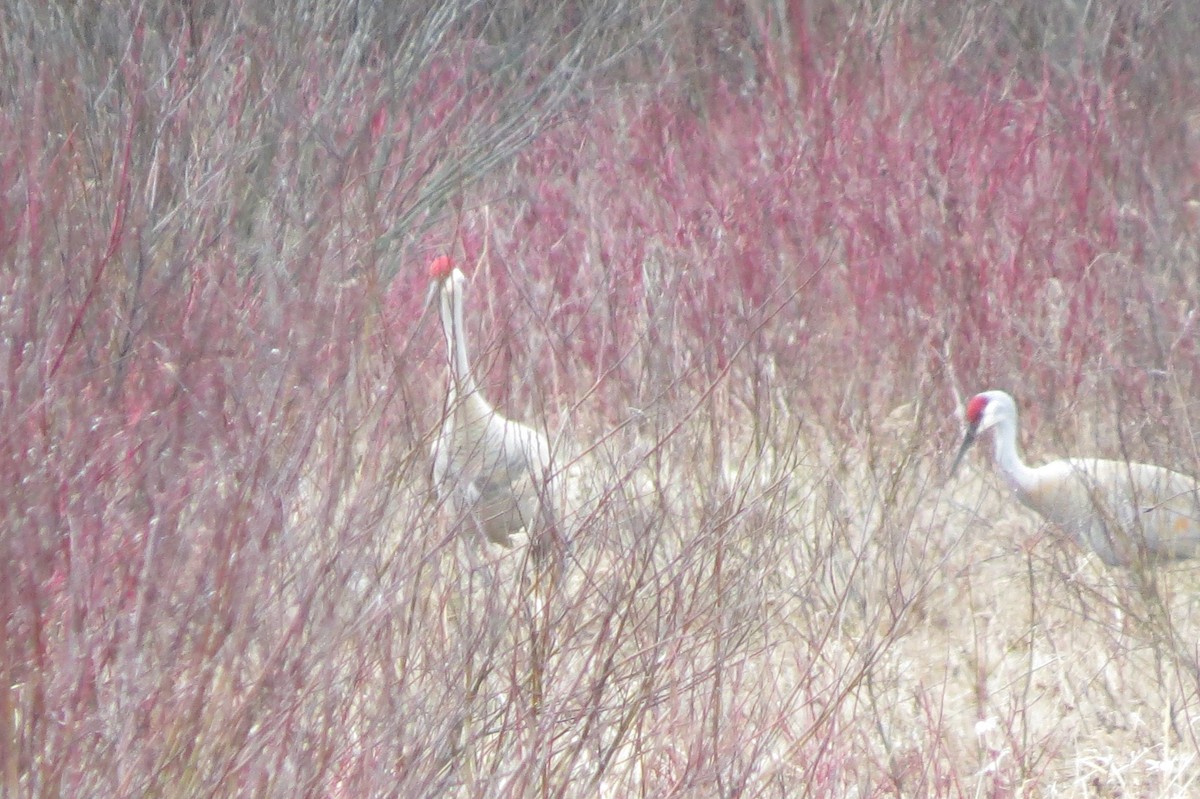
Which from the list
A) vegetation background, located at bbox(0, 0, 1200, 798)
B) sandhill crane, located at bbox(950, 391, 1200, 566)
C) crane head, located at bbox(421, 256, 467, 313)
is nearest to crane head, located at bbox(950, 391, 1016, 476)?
sandhill crane, located at bbox(950, 391, 1200, 566)

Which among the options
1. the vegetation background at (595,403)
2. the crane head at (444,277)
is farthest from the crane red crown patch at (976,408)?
the crane head at (444,277)

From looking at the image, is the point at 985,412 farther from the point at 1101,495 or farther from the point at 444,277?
the point at 444,277

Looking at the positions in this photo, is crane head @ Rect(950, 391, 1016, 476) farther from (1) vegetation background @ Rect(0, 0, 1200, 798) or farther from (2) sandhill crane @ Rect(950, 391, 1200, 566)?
(1) vegetation background @ Rect(0, 0, 1200, 798)

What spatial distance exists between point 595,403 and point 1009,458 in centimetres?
165

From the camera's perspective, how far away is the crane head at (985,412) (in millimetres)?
5895

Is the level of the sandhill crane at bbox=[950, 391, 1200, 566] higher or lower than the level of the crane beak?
higher

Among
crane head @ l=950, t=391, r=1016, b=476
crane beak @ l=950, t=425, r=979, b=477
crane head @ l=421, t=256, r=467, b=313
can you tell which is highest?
crane head @ l=421, t=256, r=467, b=313

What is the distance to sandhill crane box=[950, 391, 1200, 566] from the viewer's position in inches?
192

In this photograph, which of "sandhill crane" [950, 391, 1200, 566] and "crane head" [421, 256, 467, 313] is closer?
"crane head" [421, 256, 467, 313]

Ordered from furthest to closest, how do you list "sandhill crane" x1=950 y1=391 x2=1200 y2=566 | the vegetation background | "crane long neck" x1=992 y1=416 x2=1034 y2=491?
"crane long neck" x1=992 y1=416 x2=1034 y2=491 < "sandhill crane" x1=950 y1=391 x2=1200 y2=566 < the vegetation background

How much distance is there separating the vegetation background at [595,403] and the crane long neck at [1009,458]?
9.5 inches

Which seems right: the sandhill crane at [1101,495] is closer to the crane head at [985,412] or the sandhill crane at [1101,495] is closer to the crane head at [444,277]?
the crane head at [985,412]

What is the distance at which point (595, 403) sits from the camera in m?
6.76

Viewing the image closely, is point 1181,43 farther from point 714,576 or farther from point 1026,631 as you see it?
point 714,576
